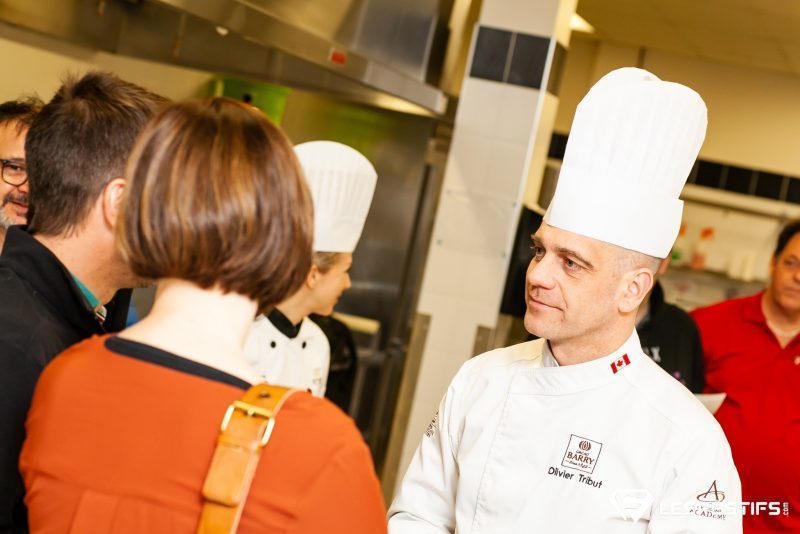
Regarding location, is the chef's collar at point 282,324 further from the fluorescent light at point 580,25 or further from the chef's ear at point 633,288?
the fluorescent light at point 580,25

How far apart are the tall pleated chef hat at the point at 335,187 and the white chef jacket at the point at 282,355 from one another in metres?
0.26

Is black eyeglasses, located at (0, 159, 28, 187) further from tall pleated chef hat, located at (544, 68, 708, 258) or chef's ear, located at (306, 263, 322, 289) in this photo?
tall pleated chef hat, located at (544, 68, 708, 258)

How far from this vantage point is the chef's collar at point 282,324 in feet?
8.09

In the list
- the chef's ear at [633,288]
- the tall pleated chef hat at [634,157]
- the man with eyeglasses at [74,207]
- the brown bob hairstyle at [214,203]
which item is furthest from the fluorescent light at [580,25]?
the brown bob hairstyle at [214,203]

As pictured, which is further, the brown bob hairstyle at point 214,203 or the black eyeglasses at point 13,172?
the black eyeglasses at point 13,172

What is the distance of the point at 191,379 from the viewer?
95 centimetres

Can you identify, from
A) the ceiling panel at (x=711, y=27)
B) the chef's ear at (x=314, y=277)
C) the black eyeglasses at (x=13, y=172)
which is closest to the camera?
the black eyeglasses at (x=13, y=172)

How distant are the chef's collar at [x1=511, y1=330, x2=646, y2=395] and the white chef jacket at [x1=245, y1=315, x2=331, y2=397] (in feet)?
2.76

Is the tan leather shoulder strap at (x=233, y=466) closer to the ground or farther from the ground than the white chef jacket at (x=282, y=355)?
farther from the ground

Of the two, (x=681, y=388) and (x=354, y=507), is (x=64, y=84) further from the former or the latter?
(x=681, y=388)

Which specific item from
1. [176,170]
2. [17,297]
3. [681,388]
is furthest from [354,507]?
[681,388]

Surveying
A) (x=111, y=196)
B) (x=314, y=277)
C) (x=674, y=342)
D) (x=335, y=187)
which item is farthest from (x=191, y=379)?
(x=674, y=342)

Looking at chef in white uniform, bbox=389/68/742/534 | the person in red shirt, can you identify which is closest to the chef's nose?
chef in white uniform, bbox=389/68/742/534

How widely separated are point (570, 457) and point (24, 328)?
967 mm
